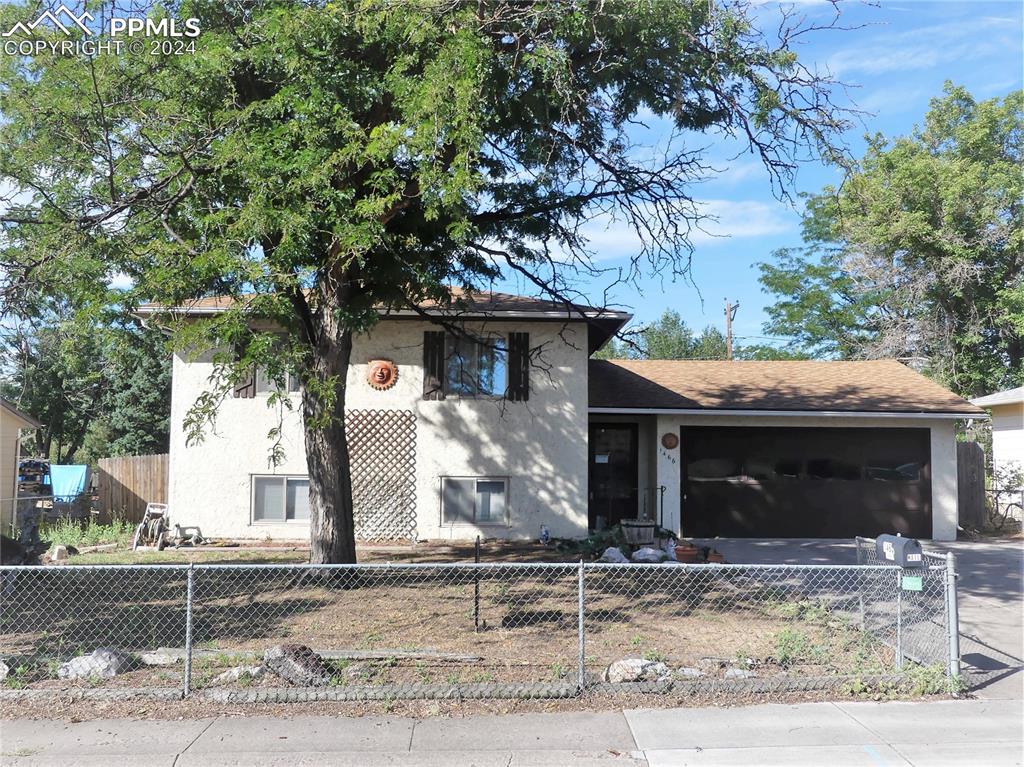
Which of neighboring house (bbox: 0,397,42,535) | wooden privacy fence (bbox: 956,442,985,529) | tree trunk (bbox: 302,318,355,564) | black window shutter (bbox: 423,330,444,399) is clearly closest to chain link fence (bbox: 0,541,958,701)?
tree trunk (bbox: 302,318,355,564)

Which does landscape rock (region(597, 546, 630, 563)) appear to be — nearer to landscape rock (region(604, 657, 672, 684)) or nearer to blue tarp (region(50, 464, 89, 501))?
landscape rock (region(604, 657, 672, 684))

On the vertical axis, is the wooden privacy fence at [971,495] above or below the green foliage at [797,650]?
above

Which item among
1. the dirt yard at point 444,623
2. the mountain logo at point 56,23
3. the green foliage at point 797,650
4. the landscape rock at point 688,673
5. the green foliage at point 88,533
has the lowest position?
the green foliage at point 88,533

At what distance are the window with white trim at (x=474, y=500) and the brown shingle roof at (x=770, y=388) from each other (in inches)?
95.0

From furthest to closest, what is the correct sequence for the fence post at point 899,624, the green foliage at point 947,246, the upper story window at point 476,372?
1. the green foliage at point 947,246
2. the upper story window at point 476,372
3. the fence post at point 899,624

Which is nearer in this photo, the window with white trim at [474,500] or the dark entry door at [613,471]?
the window with white trim at [474,500]

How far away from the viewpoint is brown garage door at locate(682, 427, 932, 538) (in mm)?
15188

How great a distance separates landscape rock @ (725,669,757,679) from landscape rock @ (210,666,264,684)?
3.62 meters

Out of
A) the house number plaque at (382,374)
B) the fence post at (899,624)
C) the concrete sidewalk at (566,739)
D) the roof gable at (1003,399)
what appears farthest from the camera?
the roof gable at (1003,399)

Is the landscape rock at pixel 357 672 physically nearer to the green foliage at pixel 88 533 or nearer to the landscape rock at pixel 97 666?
the landscape rock at pixel 97 666

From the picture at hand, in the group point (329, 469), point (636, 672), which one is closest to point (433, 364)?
point (329, 469)

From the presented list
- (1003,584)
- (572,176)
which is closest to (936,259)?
(1003,584)

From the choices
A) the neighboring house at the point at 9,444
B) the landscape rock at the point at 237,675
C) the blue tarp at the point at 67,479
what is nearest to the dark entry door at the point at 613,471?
the landscape rock at the point at 237,675

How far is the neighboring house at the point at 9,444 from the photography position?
640 inches
